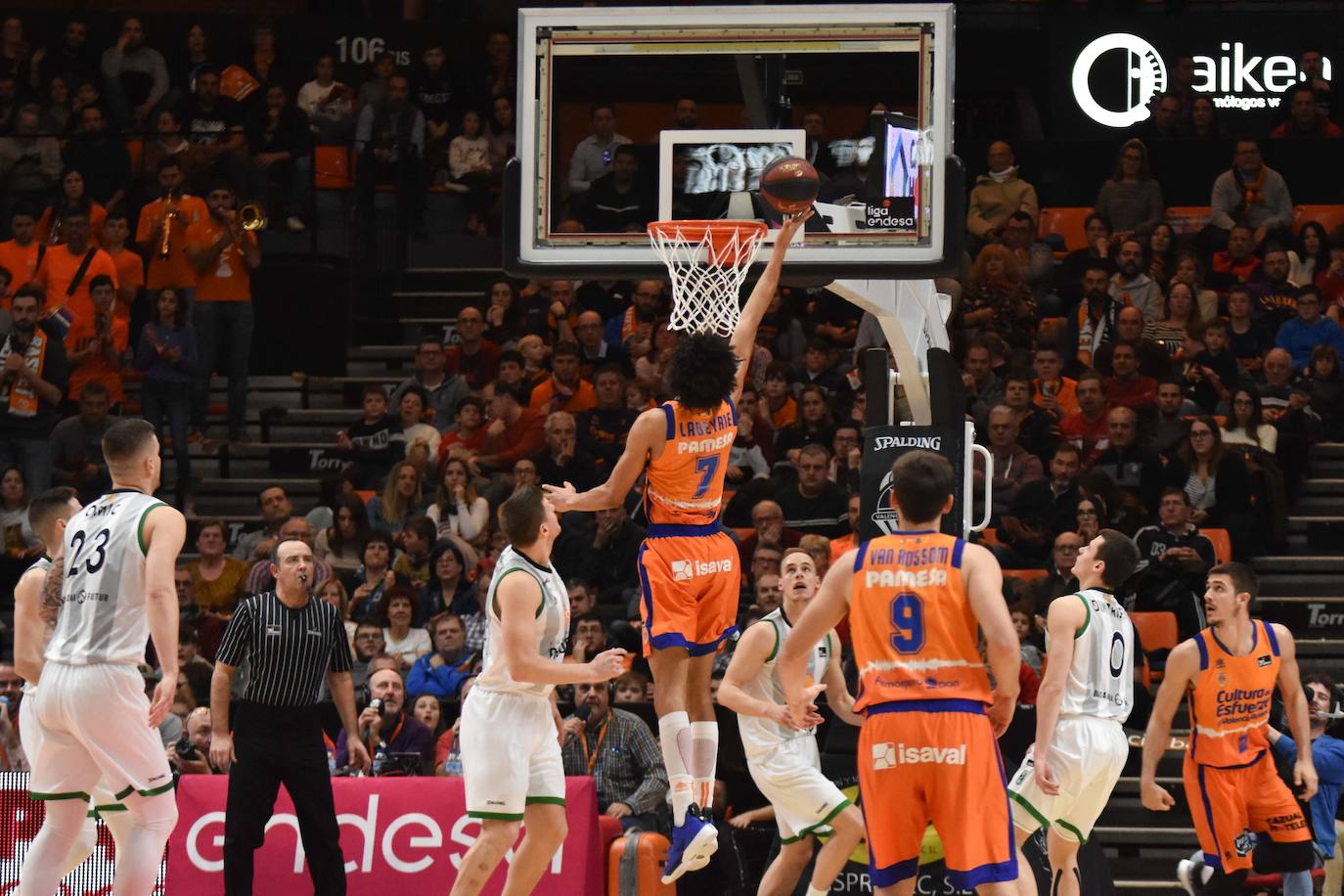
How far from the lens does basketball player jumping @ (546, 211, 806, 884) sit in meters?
8.70

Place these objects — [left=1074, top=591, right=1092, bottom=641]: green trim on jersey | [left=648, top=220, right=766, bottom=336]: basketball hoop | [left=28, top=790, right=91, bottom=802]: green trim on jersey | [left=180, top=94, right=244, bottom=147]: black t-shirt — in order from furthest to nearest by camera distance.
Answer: [left=180, top=94, right=244, bottom=147]: black t-shirt → [left=1074, top=591, right=1092, bottom=641]: green trim on jersey → [left=648, top=220, right=766, bottom=336]: basketball hoop → [left=28, top=790, right=91, bottom=802]: green trim on jersey

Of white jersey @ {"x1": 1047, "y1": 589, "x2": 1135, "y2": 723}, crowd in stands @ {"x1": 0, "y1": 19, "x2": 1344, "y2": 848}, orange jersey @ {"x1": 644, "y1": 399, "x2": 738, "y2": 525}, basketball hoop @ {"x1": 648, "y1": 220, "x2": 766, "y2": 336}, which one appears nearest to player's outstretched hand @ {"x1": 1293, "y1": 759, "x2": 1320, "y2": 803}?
white jersey @ {"x1": 1047, "y1": 589, "x2": 1135, "y2": 723}

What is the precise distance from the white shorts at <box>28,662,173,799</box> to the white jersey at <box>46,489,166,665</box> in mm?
73

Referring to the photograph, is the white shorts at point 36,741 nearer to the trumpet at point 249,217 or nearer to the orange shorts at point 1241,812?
the orange shorts at point 1241,812

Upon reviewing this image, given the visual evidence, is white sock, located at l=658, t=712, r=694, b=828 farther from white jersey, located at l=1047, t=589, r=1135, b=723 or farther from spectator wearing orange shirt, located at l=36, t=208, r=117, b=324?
spectator wearing orange shirt, located at l=36, t=208, r=117, b=324

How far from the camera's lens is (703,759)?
8906 millimetres

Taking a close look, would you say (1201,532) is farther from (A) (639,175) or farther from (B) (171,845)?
(B) (171,845)

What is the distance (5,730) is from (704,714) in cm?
580

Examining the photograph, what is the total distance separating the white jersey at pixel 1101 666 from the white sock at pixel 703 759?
2.10 meters

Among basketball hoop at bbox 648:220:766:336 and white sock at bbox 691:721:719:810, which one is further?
basketball hoop at bbox 648:220:766:336

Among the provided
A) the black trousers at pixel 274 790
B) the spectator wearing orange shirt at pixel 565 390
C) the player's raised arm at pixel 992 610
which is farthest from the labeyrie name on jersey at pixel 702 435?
Answer: the spectator wearing orange shirt at pixel 565 390

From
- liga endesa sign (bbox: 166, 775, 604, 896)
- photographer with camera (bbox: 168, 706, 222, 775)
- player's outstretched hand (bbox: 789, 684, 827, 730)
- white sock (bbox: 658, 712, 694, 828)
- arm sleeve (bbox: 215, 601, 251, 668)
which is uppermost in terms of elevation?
player's outstretched hand (bbox: 789, 684, 827, 730)

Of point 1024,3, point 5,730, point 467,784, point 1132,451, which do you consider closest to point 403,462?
point 5,730

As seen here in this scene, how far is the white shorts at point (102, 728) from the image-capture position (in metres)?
8.14
